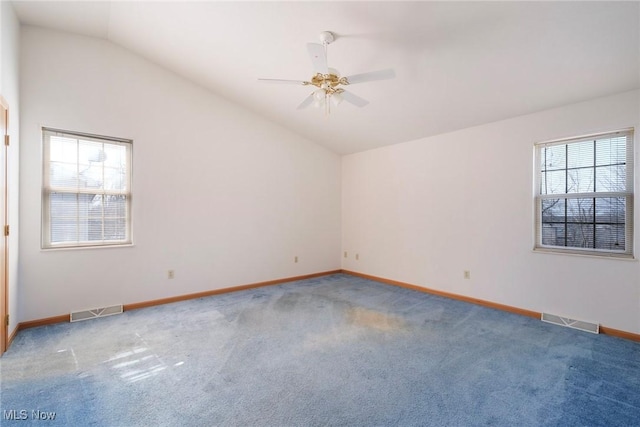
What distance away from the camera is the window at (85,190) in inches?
129

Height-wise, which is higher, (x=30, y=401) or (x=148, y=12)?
(x=148, y=12)

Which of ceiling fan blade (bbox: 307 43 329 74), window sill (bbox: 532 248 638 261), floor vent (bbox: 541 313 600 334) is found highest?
ceiling fan blade (bbox: 307 43 329 74)

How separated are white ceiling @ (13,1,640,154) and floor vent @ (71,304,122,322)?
317 cm

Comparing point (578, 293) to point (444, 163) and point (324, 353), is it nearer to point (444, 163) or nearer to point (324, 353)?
point (444, 163)

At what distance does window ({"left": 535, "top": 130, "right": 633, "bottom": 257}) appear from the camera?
3.05 metres

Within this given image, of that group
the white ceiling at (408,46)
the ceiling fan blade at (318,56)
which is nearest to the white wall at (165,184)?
the white ceiling at (408,46)

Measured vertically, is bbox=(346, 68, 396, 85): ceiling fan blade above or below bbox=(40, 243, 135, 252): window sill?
above

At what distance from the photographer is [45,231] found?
324 centimetres

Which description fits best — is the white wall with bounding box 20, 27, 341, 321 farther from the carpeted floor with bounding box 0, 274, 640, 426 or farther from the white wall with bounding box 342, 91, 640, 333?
the white wall with bounding box 342, 91, 640, 333

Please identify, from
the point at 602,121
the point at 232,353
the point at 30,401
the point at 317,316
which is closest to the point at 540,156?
the point at 602,121

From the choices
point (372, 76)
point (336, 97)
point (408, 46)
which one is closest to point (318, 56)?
point (372, 76)

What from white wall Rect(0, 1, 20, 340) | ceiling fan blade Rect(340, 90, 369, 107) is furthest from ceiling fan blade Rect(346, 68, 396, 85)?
white wall Rect(0, 1, 20, 340)

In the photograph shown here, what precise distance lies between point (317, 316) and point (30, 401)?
2.46m

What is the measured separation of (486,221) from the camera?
3918 millimetres
